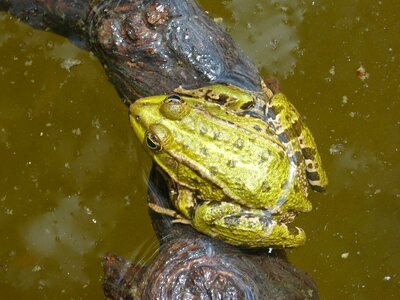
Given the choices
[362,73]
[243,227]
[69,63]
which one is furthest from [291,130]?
[69,63]

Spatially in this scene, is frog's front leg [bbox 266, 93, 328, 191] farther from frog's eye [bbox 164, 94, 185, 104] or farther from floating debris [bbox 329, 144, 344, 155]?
floating debris [bbox 329, 144, 344, 155]

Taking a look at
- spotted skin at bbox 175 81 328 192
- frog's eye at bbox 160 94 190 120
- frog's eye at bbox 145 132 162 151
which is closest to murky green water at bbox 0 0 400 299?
spotted skin at bbox 175 81 328 192

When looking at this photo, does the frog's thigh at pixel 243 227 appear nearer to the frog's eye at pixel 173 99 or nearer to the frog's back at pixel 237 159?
the frog's back at pixel 237 159

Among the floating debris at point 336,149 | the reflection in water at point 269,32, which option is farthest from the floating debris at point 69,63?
the floating debris at point 336,149

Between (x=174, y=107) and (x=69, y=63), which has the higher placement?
(x=174, y=107)

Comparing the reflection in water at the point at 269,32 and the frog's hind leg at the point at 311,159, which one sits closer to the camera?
the frog's hind leg at the point at 311,159

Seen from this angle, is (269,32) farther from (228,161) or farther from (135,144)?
(228,161)

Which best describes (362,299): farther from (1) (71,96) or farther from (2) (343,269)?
(1) (71,96)
